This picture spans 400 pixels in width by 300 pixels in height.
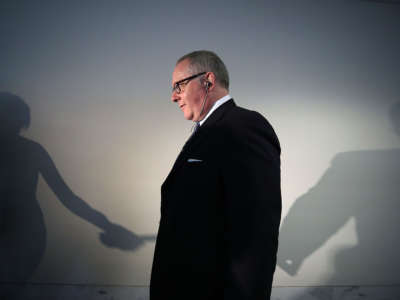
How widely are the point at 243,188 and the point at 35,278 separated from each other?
1.95 metres

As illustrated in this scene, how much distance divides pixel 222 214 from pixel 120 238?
4.43 ft

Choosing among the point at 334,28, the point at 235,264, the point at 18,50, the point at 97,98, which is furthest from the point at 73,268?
the point at 334,28

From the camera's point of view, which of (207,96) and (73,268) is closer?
(207,96)

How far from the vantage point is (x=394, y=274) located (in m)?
1.92

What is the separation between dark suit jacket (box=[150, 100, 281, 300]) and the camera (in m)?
0.65

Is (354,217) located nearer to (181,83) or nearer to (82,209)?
(181,83)

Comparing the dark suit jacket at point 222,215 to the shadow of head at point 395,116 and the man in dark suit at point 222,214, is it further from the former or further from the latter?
the shadow of head at point 395,116

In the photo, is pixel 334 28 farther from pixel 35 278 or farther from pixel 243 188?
pixel 35 278

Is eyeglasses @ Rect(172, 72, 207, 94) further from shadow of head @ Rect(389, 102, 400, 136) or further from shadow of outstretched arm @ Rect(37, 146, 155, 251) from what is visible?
shadow of head @ Rect(389, 102, 400, 136)

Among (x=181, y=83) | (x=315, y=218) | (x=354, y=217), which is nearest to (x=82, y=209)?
(x=181, y=83)

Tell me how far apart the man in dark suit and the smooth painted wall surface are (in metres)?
1.08

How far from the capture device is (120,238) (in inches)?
69.3

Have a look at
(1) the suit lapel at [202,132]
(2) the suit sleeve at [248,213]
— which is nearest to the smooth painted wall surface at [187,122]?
(1) the suit lapel at [202,132]

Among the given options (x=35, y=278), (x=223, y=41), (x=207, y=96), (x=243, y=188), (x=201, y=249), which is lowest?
(x=35, y=278)
